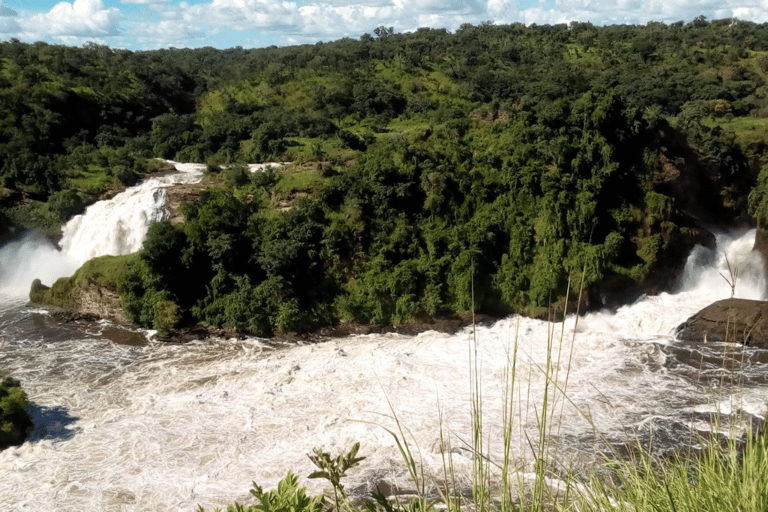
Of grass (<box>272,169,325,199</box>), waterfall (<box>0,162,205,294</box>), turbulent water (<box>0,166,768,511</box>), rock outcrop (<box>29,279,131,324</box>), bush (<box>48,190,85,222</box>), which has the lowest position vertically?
turbulent water (<box>0,166,768,511</box>)

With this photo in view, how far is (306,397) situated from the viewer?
51.0 ft

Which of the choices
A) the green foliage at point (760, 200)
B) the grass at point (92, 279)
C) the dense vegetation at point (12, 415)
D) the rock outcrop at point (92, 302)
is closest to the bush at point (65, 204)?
the grass at point (92, 279)

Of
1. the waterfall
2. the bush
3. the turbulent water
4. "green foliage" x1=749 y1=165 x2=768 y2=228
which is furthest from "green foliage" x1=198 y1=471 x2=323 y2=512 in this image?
the bush

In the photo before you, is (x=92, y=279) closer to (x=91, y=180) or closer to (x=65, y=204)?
(x=65, y=204)

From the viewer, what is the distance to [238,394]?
51.8ft

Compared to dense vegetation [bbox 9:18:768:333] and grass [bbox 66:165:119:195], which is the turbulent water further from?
grass [bbox 66:165:119:195]

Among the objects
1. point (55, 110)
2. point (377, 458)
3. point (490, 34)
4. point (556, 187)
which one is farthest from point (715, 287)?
point (490, 34)

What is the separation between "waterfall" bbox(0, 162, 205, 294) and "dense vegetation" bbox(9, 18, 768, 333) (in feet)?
3.10

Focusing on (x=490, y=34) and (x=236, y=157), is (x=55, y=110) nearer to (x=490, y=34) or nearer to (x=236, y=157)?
(x=236, y=157)

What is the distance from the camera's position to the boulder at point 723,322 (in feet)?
57.7

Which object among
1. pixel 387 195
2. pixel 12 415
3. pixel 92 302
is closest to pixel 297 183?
→ pixel 387 195

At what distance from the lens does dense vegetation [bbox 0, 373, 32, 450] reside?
533 inches

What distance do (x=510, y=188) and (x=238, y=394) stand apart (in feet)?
37.8

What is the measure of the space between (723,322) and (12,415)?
1850cm
